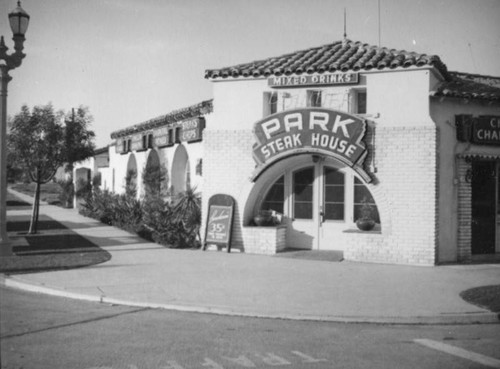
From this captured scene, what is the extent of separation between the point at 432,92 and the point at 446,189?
242 centimetres

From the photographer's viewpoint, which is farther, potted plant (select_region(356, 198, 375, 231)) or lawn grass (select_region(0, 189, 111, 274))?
potted plant (select_region(356, 198, 375, 231))

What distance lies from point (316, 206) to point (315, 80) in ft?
11.0

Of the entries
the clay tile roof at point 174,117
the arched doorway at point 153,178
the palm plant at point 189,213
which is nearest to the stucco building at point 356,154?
the palm plant at point 189,213

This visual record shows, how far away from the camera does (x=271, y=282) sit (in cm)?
1039

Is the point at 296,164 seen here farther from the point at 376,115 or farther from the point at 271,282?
the point at 271,282

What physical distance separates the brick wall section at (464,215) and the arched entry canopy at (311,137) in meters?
2.43

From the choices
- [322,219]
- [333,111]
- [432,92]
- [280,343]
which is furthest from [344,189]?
[280,343]

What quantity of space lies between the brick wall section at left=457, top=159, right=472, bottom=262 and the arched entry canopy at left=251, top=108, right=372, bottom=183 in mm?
2430

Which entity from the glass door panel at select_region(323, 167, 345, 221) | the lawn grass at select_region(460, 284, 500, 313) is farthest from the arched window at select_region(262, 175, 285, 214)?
the lawn grass at select_region(460, 284, 500, 313)

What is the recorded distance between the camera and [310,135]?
1369 cm

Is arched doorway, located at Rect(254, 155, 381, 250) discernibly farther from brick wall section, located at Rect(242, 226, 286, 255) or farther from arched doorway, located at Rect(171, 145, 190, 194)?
arched doorway, located at Rect(171, 145, 190, 194)

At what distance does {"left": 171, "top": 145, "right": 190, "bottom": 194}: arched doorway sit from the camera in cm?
2042

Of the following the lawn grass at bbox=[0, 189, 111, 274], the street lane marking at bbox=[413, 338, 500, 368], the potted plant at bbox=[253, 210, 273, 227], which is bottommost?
the street lane marking at bbox=[413, 338, 500, 368]

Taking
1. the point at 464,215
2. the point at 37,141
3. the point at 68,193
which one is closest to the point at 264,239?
the point at 464,215
